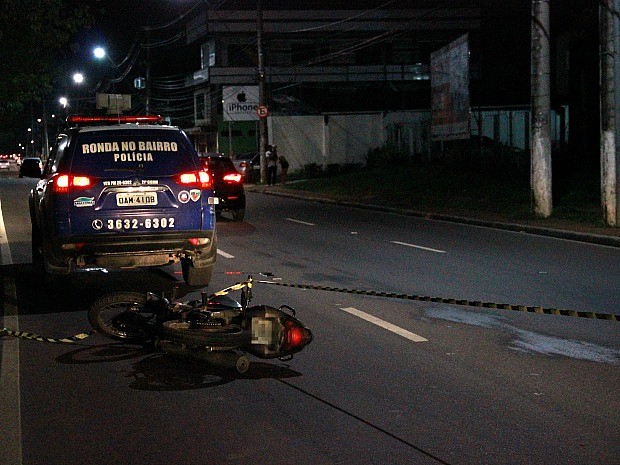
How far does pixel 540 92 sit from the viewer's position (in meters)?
20.9

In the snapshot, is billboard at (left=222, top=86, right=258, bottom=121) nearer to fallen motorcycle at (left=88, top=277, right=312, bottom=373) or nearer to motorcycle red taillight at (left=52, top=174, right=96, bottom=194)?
motorcycle red taillight at (left=52, top=174, right=96, bottom=194)

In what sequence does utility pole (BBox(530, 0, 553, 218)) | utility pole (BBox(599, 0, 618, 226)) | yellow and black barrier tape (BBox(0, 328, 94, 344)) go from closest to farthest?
yellow and black barrier tape (BBox(0, 328, 94, 344)) < utility pole (BBox(599, 0, 618, 226)) < utility pole (BBox(530, 0, 553, 218))

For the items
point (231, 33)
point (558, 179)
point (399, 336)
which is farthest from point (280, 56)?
point (399, 336)

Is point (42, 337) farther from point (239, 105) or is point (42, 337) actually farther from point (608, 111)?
point (239, 105)

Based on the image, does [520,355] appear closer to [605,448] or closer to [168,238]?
[605,448]

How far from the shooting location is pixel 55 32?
714 inches

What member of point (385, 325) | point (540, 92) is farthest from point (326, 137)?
point (385, 325)

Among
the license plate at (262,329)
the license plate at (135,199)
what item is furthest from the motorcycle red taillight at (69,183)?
the license plate at (262,329)

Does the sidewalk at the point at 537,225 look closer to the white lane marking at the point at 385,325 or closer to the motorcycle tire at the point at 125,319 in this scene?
the white lane marking at the point at 385,325

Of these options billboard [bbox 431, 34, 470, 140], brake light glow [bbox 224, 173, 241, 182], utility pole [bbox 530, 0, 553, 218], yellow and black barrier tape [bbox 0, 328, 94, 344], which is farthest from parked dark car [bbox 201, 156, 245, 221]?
yellow and black barrier tape [bbox 0, 328, 94, 344]

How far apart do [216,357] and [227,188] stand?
16.2 m

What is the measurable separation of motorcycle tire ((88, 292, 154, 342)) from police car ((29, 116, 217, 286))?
2441mm

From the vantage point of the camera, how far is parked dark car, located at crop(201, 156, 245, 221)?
23281 millimetres

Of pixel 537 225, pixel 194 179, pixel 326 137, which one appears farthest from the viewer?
pixel 326 137
